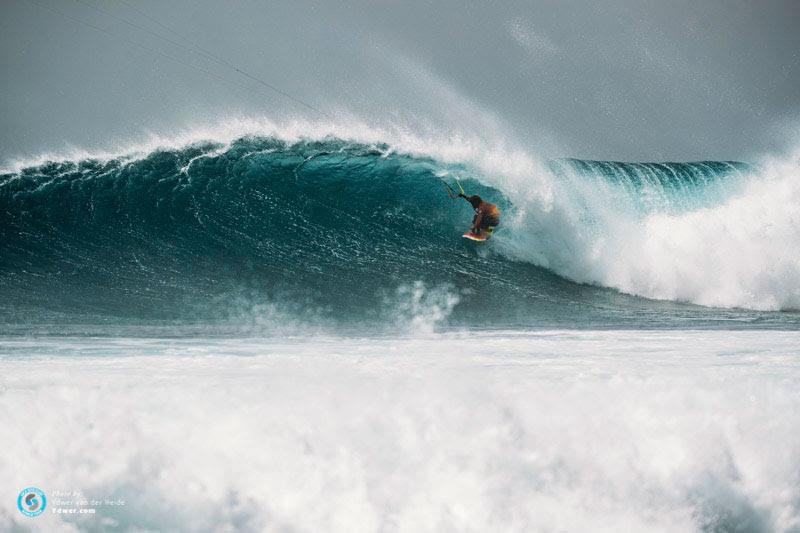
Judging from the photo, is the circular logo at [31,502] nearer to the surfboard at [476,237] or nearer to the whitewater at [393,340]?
the whitewater at [393,340]

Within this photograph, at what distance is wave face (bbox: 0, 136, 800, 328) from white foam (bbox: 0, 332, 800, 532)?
299 cm

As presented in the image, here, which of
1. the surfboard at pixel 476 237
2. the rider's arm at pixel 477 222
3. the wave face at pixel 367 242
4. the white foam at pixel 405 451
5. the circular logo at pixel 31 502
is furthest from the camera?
the surfboard at pixel 476 237

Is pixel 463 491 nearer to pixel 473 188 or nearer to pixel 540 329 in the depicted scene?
pixel 540 329

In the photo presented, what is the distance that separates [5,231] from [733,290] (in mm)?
9568

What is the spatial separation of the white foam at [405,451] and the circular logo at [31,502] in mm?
37

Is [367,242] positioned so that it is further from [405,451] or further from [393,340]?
[405,451]

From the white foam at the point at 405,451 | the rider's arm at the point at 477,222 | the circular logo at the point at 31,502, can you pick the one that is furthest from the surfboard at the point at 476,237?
the circular logo at the point at 31,502

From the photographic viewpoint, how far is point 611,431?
401cm

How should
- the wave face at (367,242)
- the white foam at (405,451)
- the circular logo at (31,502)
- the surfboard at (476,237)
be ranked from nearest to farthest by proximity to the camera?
the circular logo at (31,502) → the white foam at (405,451) → the wave face at (367,242) → the surfboard at (476,237)

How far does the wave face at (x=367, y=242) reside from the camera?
814 cm

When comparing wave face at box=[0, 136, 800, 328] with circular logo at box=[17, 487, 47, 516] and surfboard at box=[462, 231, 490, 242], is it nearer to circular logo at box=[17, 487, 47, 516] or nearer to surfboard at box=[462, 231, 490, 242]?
surfboard at box=[462, 231, 490, 242]

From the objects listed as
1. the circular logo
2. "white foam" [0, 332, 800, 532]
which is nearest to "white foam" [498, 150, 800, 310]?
"white foam" [0, 332, 800, 532]

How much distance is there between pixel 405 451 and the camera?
3.84 meters

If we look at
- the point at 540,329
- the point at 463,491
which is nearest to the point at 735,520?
the point at 463,491
